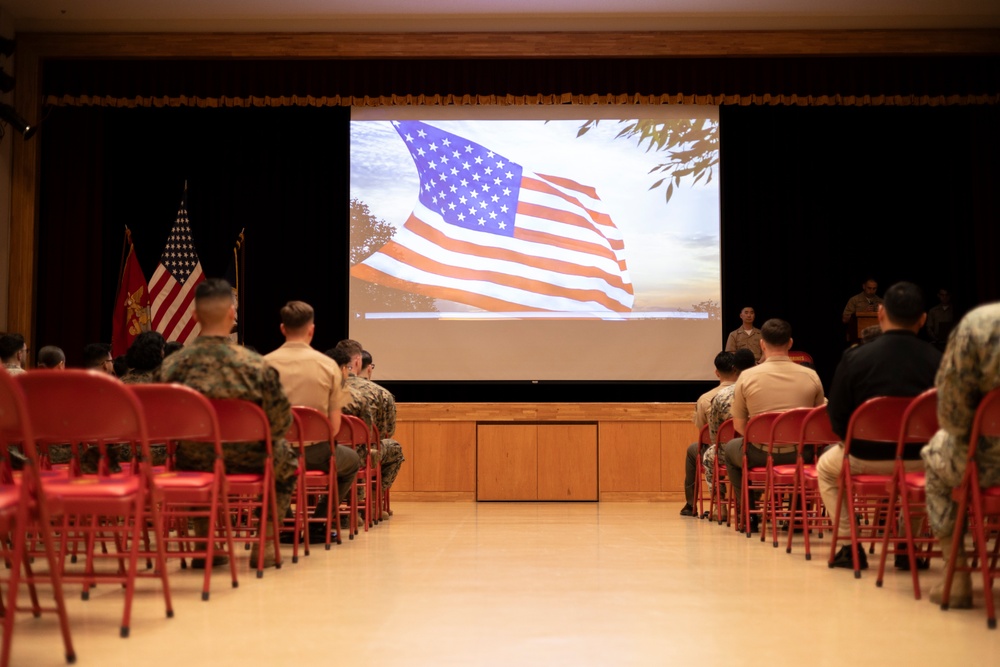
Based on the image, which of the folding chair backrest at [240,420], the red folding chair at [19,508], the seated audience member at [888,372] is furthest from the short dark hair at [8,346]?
the seated audience member at [888,372]

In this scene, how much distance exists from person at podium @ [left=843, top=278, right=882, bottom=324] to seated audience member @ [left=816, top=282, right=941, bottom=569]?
273 inches

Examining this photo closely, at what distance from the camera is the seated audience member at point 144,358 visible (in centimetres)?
530

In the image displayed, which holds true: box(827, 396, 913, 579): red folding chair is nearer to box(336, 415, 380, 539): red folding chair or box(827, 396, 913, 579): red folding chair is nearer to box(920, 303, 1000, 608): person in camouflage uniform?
box(920, 303, 1000, 608): person in camouflage uniform

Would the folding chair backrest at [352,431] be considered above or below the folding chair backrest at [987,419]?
below

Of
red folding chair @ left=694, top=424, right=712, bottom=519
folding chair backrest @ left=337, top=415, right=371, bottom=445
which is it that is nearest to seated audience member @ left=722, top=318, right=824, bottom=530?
red folding chair @ left=694, top=424, right=712, bottom=519

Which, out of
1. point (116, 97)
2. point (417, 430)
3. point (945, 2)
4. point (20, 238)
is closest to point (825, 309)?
point (945, 2)

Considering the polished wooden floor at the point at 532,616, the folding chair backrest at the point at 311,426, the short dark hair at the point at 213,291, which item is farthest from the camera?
the folding chair backrest at the point at 311,426

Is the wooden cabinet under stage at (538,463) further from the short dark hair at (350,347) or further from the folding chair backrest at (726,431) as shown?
the short dark hair at (350,347)

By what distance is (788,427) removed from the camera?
5.25 meters

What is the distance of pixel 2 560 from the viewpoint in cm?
465

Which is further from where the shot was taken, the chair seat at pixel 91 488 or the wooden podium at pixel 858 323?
the wooden podium at pixel 858 323

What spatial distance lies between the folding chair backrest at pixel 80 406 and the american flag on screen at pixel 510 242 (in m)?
7.74

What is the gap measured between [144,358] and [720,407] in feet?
11.9

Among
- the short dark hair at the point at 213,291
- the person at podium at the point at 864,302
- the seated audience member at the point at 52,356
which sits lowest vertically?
the seated audience member at the point at 52,356
